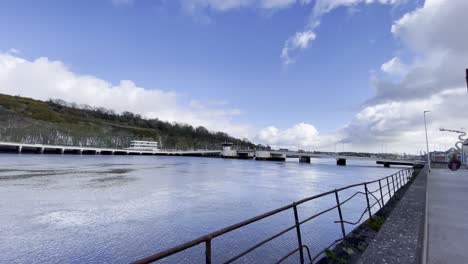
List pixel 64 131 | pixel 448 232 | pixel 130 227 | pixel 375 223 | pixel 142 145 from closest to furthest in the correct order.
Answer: pixel 448 232
pixel 375 223
pixel 130 227
pixel 64 131
pixel 142 145

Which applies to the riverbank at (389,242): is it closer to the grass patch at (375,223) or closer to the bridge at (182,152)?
the grass patch at (375,223)

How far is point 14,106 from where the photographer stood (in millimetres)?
153000

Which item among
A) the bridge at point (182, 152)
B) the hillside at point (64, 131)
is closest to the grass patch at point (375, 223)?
the bridge at point (182, 152)

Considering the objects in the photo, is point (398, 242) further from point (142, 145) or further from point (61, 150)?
point (142, 145)

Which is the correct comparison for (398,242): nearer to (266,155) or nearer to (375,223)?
(375,223)

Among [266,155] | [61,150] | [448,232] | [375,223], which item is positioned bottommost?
[375,223]

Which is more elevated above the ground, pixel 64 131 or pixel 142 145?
pixel 64 131

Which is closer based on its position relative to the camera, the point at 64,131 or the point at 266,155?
the point at 64,131

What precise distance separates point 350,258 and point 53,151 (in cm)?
14409

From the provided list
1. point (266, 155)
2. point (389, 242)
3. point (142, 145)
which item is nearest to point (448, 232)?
point (389, 242)

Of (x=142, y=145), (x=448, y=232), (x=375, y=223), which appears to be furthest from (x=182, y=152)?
(x=448, y=232)

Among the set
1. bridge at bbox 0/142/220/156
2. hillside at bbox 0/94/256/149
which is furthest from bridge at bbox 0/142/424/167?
hillside at bbox 0/94/256/149

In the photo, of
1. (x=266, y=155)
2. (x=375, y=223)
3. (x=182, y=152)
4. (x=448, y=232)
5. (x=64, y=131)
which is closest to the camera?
(x=448, y=232)

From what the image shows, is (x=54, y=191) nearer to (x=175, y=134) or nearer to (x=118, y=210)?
(x=118, y=210)
